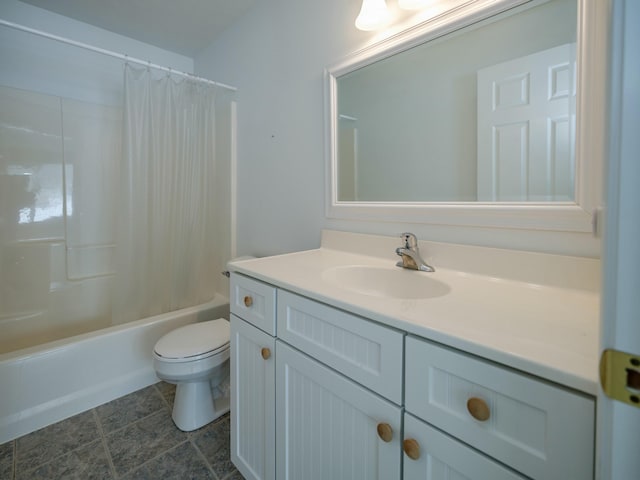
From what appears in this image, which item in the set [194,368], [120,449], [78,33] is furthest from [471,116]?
[78,33]

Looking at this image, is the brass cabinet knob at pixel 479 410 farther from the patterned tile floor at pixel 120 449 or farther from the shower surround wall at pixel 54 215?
the shower surround wall at pixel 54 215

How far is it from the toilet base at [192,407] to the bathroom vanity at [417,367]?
38 centimetres

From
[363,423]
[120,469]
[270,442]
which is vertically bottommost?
[120,469]

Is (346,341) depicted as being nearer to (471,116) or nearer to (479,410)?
(479,410)

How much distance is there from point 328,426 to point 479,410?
0.44 metres

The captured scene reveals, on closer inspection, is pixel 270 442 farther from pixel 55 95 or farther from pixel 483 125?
pixel 55 95

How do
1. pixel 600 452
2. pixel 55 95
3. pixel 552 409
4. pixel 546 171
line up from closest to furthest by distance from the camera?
pixel 600 452 < pixel 552 409 < pixel 546 171 < pixel 55 95

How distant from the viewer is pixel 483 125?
101 centimetres

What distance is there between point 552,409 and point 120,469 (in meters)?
1.56

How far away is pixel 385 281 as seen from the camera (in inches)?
43.9

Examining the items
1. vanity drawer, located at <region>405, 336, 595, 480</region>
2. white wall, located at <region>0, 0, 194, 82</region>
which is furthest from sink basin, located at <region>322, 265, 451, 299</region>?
white wall, located at <region>0, 0, 194, 82</region>

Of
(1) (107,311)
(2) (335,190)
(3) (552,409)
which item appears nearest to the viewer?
(3) (552,409)

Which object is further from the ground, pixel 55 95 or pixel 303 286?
pixel 55 95

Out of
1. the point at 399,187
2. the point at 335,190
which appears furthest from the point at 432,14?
the point at 335,190
